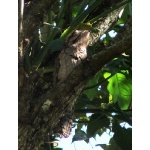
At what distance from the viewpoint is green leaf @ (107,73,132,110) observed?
39.5 inches

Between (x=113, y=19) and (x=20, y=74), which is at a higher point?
(x=113, y=19)

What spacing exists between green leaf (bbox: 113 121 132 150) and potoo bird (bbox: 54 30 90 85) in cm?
23

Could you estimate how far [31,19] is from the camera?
745mm

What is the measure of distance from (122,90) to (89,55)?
233 millimetres

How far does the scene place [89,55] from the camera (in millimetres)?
804

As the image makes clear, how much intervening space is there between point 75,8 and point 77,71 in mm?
433

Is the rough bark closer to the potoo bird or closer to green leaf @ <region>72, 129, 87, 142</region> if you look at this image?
the potoo bird

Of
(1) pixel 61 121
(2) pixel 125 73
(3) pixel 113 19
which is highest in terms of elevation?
(3) pixel 113 19

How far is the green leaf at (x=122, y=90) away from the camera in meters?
1.00

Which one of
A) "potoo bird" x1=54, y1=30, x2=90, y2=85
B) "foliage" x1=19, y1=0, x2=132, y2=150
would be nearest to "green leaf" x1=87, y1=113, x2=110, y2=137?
"foliage" x1=19, y1=0, x2=132, y2=150

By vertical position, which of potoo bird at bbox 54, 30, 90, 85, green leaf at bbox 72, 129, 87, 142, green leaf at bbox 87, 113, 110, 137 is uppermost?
potoo bird at bbox 54, 30, 90, 85
